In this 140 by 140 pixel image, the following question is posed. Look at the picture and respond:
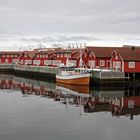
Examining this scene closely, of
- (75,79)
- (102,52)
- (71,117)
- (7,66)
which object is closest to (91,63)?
(102,52)

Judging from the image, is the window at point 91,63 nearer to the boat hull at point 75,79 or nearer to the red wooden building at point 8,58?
the boat hull at point 75,79

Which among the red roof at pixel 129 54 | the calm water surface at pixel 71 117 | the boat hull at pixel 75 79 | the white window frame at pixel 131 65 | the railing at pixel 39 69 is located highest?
the red roof at pixel 129 54

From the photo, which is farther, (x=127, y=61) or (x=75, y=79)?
(x=127, y=61)

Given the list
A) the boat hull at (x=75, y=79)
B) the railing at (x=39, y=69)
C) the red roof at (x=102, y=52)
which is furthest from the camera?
the railing at (x=39, y=69)

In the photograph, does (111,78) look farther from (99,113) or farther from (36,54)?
(36,54)

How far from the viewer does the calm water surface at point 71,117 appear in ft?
78.6

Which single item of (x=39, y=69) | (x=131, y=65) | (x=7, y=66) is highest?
(x=131, y=65)

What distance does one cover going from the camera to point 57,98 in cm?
4309

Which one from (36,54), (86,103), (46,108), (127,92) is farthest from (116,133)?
(36,54)

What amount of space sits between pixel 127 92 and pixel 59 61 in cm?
3357

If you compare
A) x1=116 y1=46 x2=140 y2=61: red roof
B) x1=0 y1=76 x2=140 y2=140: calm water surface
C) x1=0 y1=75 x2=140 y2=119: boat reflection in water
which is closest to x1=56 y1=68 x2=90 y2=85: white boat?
x1=0 y1=75 x2=140 y2=119: boat reflection in water

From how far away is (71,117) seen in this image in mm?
30031

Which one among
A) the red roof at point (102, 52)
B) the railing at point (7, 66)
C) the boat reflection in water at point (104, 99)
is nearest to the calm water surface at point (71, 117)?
the boat reflection in water at point (104, 99)

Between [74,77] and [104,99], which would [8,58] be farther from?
[104,99]
